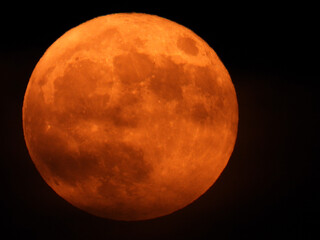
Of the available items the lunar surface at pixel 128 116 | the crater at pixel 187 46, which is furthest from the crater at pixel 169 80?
the crater at pixel 187 46

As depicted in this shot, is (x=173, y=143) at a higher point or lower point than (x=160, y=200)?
higher

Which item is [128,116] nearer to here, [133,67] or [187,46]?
[133,67]

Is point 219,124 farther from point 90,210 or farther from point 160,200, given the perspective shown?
point 90,210

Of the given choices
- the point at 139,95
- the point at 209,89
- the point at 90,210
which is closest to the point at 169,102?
the point at 139,95

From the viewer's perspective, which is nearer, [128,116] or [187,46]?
[128,116]

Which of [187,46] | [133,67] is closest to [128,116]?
[133,67]

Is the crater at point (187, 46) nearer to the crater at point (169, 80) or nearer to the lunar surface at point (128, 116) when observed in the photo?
the lunar surface at point (128, 116)

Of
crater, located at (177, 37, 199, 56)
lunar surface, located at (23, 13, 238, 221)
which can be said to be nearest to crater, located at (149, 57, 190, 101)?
lunar surface, located at (23, 13, 238, 221)

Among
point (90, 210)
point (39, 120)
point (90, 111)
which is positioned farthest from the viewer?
point (90, 210)
